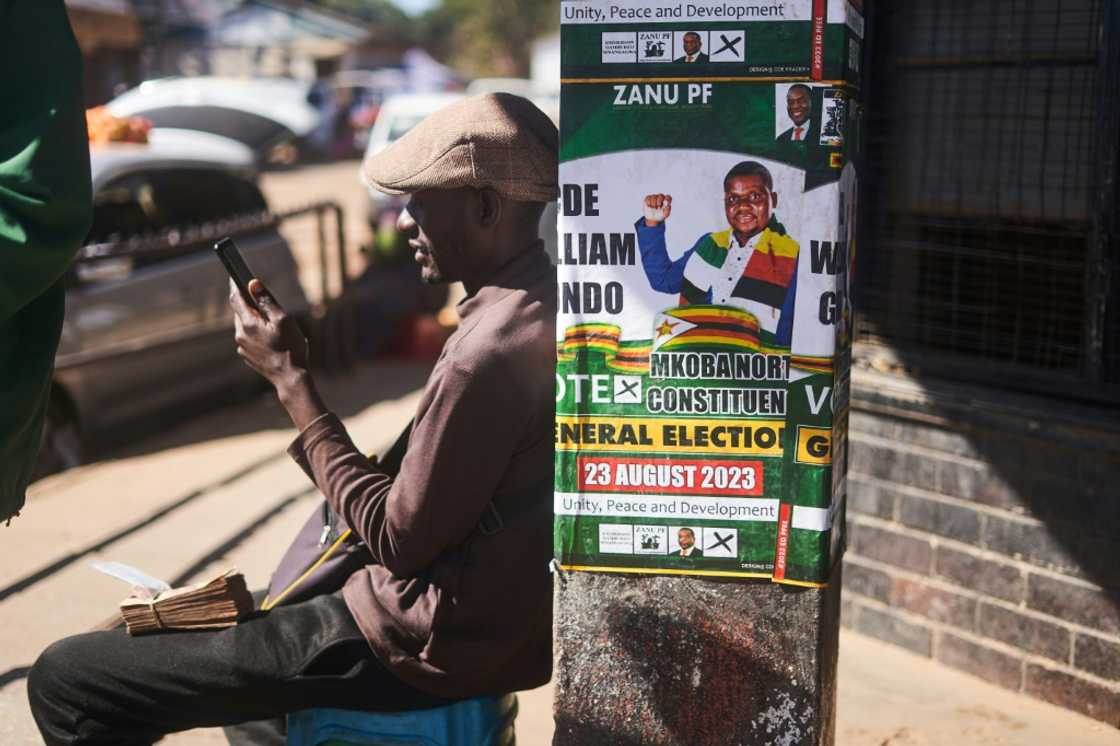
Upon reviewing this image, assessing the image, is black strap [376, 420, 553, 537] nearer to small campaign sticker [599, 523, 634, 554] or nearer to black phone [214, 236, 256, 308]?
small campaign sticker [599, 523, 634, 554]

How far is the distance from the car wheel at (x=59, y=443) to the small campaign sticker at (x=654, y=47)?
567 centimetres

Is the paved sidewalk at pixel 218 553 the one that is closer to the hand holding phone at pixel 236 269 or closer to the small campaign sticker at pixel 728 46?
the hand holding phone at pixel 236 269

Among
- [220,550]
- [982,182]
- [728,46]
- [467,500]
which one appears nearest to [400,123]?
[220,550]

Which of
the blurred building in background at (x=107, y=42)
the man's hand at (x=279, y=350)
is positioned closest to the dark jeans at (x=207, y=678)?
the man's hand at (x=279, y=350)

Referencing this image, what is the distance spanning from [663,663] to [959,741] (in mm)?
1794

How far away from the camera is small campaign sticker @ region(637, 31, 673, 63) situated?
6.79ft

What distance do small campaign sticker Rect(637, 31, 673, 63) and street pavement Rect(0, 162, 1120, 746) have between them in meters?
2.25

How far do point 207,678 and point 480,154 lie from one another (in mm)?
1177

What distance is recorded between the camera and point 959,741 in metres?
3.64

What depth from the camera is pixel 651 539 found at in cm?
221

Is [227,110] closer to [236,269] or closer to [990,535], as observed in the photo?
[990,535]

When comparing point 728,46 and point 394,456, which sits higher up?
point 728,46

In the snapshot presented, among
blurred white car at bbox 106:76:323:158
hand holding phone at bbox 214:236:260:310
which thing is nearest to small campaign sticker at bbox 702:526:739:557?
hand holding phone at bbox 214:236:260:310

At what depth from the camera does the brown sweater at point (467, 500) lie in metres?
2.26
